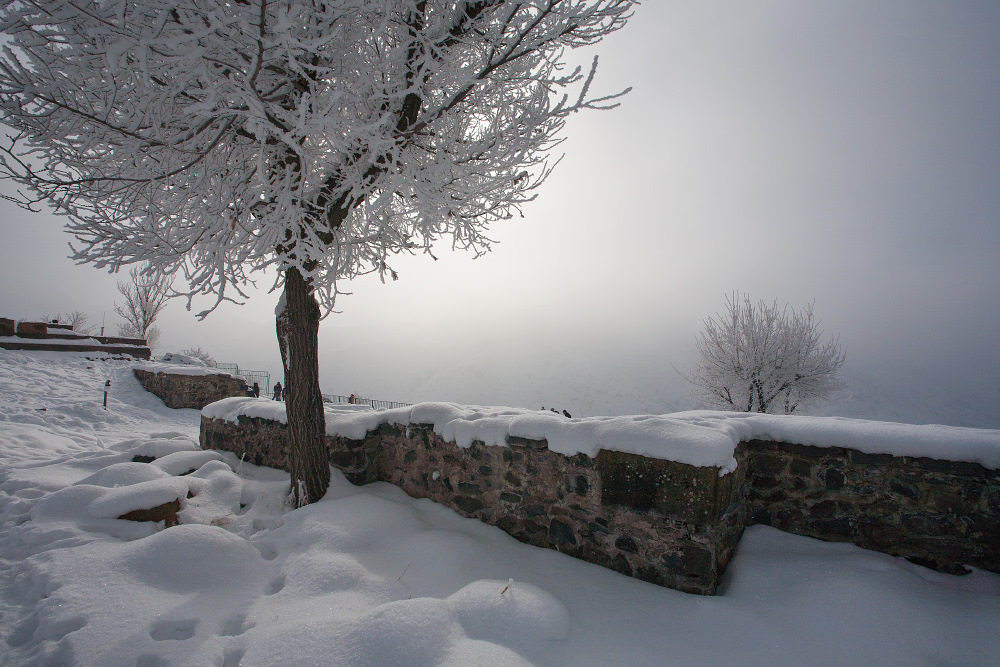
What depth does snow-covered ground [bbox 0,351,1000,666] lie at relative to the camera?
7.13 ft

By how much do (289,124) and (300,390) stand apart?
2.61 m

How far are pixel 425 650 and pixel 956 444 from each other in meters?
3.86

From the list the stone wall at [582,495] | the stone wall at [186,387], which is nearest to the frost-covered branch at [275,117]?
the stone wall at [582,495]

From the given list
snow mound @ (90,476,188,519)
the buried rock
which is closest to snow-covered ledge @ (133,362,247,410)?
snow mound @ (90,476,188,519)

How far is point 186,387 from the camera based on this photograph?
45.6 feet

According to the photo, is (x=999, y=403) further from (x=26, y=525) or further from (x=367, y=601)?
(x=26, y=525)

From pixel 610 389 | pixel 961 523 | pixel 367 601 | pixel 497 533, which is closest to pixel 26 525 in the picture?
pixel 367 601

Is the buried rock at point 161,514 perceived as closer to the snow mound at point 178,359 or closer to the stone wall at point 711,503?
the stone wall at point 711,503

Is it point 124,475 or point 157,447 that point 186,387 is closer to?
point 157,447

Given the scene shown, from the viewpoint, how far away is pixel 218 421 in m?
6.30

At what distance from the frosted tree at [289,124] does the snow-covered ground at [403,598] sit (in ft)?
4.17

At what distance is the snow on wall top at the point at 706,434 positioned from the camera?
9.15ft

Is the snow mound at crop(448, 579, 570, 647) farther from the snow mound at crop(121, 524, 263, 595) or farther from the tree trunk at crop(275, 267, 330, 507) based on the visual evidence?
the tree trunk at crop(275, 267, 330, 507)

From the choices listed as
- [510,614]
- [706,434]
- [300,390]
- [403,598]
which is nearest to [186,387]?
[300,390]
